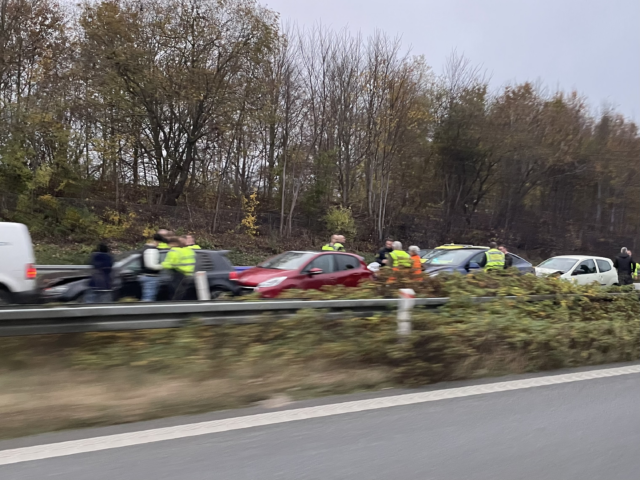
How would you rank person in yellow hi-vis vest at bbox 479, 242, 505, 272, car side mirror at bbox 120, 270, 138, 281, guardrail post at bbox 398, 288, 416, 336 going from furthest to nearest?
person in yellow hi-vis vest at bbox 479, 242, 505, 272
car side mirror at bbox 120, 270, 138, 281
guardrail post at bbox 398, 288, 416, 336

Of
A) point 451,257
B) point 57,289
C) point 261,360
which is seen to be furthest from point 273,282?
point 451,257

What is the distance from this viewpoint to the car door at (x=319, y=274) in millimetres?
10711

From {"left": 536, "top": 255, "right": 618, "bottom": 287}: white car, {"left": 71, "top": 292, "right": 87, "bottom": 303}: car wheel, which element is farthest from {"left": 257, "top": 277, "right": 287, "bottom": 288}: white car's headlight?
{"left": 536, "top": 255, "right": 618, "bottom": 287}: white car

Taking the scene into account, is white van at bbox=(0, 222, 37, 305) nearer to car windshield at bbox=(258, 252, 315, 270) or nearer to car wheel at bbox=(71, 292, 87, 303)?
car wheel at bbox=(71, 292, 87, 303)

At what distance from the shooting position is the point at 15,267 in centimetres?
844

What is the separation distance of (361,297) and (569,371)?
287 cm

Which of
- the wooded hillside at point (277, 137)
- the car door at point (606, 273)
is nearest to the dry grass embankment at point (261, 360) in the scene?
the car door at point (606, 273)

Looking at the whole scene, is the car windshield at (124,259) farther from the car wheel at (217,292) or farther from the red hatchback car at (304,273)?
the red hatchback car at (304,273)

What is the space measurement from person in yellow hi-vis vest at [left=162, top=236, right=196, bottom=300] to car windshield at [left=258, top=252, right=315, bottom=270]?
2.58 m

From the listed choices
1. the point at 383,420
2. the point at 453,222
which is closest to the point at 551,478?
the point at 383,420

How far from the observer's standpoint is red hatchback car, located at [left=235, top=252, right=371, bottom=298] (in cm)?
1049

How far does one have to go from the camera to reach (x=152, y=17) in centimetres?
2517

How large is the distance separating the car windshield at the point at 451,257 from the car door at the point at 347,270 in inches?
139

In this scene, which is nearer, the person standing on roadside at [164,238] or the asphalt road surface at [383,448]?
the asphalt road surface at [383,448]
